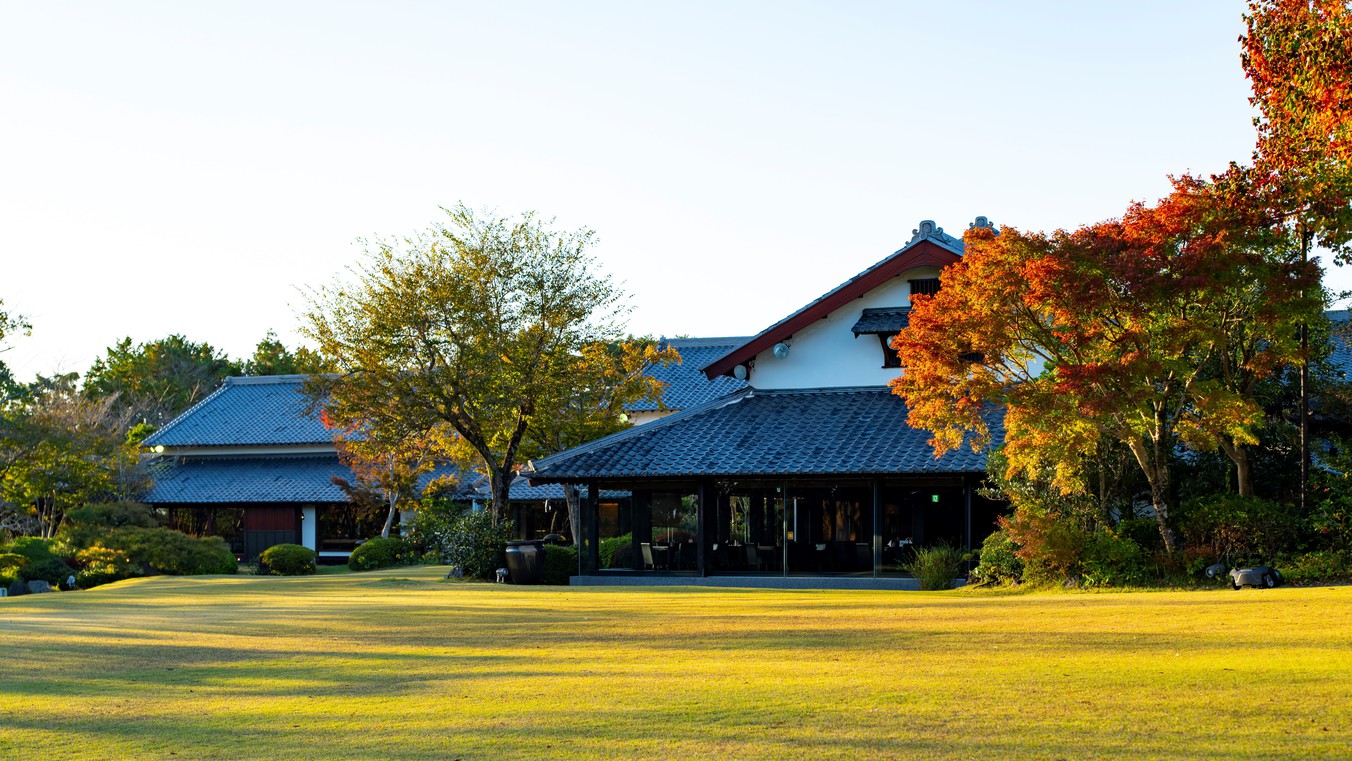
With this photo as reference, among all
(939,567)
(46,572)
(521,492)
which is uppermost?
(521,492)

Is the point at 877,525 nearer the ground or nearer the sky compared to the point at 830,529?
nearer the sky

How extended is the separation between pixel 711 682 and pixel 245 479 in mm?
40483

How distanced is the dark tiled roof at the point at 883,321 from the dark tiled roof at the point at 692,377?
12.7 m

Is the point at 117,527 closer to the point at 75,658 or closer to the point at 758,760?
the point at 75,658

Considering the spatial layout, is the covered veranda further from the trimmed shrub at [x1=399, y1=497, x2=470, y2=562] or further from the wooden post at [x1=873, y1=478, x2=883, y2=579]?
the trimmed shrub at [x1=399, y1=497, x2=470, y2=562]

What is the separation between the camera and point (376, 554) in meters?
39.2

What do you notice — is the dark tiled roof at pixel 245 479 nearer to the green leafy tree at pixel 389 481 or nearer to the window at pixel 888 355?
the green leafy tree at pixel 389 481

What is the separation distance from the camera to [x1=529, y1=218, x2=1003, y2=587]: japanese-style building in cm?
2672

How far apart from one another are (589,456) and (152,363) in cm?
5574

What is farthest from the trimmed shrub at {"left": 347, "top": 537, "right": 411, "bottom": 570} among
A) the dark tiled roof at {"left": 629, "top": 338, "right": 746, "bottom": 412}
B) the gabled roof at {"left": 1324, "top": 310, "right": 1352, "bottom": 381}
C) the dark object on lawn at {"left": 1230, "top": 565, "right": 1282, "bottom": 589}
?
the dark object on lawn at {"left": 1230, "top": 565, "right": 1282, "bottom": 589}

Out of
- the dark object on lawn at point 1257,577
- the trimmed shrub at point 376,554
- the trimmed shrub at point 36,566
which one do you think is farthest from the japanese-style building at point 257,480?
the dark object on lawn at point 1257,577

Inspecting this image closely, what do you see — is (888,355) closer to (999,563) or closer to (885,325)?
(885,325)

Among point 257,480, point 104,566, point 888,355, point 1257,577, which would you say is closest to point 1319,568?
point 1257,577

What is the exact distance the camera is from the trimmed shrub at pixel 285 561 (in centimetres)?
3688
